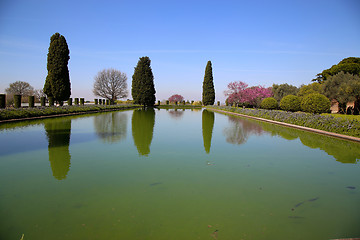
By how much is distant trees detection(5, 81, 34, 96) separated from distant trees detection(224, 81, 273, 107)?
1476 inches

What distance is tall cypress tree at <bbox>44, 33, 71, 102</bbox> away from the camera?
25.5m

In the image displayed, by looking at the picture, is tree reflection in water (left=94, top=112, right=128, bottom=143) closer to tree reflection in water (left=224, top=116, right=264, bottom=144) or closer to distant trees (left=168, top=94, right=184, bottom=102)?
tree reflection in water (left=224, top=116, right=264, bottom=144)

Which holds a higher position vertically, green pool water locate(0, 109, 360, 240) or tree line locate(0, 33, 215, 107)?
tree line locate(0, 33, 215, 107)

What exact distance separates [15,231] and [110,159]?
121 inches

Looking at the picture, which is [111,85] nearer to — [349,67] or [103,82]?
[103,82]

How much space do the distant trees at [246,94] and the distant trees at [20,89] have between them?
3750 cm

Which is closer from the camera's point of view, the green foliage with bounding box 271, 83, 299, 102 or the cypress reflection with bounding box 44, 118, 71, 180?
the cypress reflection with bounding box 44, 118, 71, 180

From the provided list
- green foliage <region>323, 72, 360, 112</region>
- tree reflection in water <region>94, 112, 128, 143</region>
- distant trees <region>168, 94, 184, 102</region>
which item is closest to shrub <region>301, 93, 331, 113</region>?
green foliage <region>323, 72, 360, 112</region>

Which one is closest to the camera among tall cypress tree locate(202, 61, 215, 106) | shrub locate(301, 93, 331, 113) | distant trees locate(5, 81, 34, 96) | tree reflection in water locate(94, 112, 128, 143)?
tree reflection in water locate(94, 112, 128, 143)

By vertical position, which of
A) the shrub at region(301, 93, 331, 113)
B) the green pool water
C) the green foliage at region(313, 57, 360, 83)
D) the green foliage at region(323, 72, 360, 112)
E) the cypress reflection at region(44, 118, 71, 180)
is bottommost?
the green pool water

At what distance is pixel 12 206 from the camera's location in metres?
3.15

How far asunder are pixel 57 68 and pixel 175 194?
89.7 ft

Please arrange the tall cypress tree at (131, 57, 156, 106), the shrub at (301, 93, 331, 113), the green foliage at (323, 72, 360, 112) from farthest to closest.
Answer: the tall cypress tree at (131, 57, 156, 106)
the green foliage at (323, 72, 360, 112)
the shrub at (301, 93, 331, 113)

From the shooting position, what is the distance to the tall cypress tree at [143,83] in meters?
43.7
